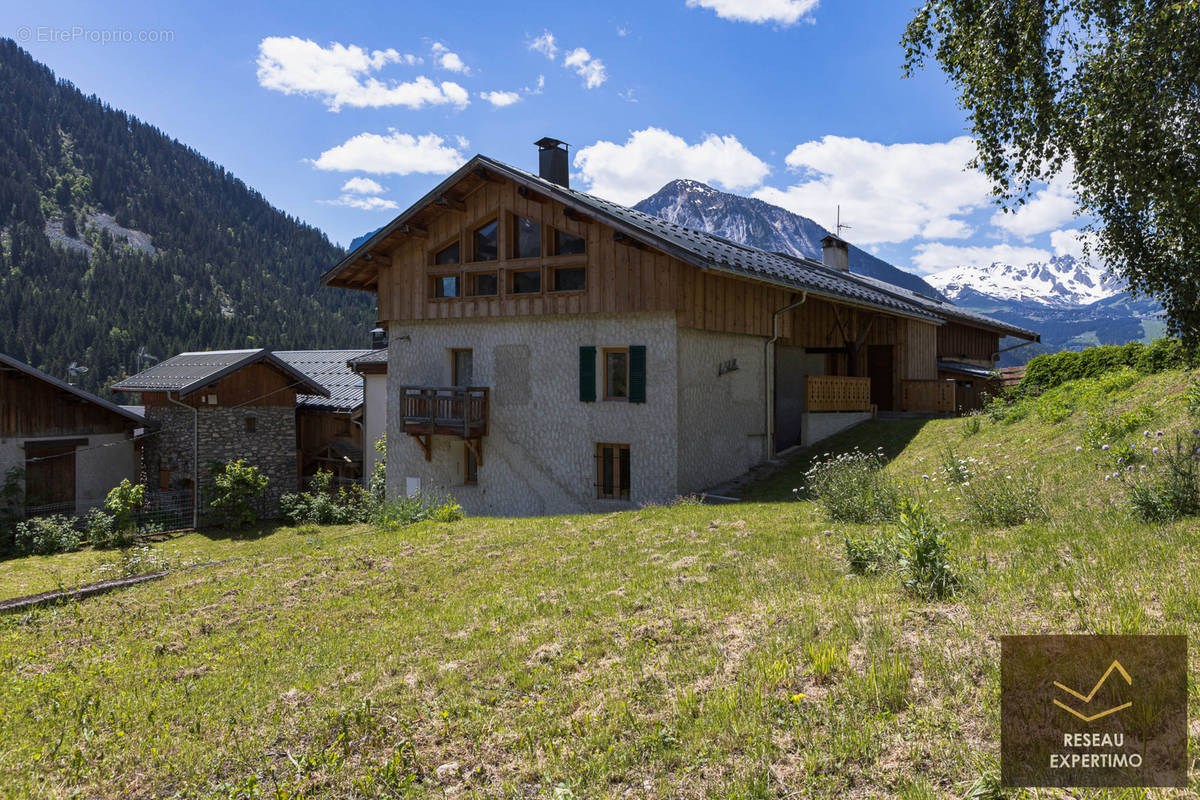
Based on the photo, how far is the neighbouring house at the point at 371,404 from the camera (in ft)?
85.4

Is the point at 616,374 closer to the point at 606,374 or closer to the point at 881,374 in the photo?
the point at 606,374

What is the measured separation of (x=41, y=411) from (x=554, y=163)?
18947 mm

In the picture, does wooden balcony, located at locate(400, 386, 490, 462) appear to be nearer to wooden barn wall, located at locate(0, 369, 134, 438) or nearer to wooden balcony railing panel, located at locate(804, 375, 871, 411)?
wooden balcony railing panel, located at locate(804, 375, 871, 411)

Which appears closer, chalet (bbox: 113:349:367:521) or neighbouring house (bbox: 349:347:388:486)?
chalet (bbox: 113:349:367:521)

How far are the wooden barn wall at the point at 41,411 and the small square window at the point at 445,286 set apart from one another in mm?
14458

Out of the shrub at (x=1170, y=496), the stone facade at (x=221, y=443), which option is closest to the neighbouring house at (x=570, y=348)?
the shrub at (x=1170, y=496)

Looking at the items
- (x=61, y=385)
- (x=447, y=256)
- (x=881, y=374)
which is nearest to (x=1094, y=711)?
(x=447, y=256)

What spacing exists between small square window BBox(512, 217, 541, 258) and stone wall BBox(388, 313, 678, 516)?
169 centimetres

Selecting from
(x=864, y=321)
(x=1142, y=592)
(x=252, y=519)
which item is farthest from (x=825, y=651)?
(x=252, y=519)

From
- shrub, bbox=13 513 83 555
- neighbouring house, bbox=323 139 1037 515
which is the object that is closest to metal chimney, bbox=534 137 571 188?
neighbouring house, bbox=323 139 1037 515

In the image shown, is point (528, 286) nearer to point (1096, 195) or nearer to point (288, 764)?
point (1096, 195)

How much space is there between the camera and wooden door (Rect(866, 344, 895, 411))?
23.7 meters

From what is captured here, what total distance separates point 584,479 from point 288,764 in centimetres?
1240

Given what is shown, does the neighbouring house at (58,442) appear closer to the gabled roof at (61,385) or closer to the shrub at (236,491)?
the gabled roof at (61,385)
